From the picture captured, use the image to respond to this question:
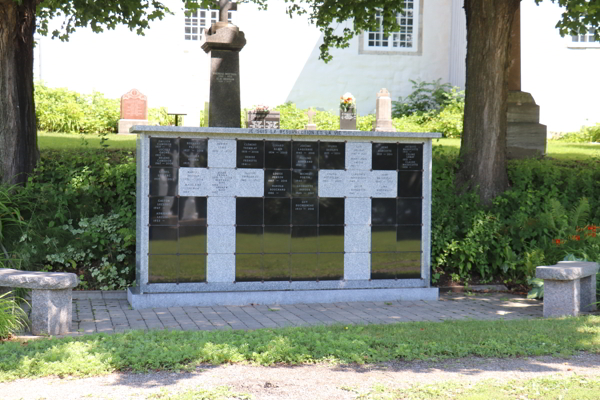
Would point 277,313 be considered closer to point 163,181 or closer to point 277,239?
point 277,239

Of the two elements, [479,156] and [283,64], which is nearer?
[479,156]

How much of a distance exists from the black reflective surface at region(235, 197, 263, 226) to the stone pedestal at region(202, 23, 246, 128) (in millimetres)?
2946

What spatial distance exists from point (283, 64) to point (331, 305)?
51.3 ft

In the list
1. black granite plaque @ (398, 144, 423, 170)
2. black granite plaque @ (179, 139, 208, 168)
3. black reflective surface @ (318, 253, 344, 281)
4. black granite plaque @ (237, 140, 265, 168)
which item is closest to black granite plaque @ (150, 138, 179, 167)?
black granite plaque @ (179, 139, 208, 168)

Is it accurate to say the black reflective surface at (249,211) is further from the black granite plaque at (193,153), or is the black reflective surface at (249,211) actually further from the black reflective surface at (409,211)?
the black reflective surface at (409,211)

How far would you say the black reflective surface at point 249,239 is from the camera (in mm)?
8180

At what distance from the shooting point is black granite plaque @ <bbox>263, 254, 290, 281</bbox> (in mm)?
8266

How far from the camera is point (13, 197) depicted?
882 cm

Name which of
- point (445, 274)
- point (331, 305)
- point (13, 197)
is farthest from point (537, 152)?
point (13, 197)

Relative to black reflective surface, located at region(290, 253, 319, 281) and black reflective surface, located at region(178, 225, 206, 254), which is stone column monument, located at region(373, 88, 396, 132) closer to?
black reflective surface, located at region(290, 253, 319, 281)

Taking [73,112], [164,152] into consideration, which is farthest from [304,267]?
[73,112]

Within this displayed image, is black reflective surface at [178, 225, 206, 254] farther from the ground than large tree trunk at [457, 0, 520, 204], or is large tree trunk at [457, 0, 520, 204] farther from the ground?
large tree trunk at [457, 0, 520, 204]

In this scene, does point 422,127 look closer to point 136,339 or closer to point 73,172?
point 73,172

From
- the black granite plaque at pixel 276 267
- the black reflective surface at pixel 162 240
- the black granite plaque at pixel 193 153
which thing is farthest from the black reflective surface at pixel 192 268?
the black granite plaque at pixel 193 153
